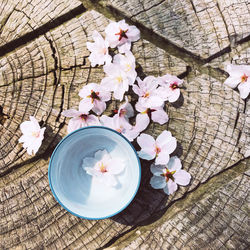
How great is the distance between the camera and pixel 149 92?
1.18 m

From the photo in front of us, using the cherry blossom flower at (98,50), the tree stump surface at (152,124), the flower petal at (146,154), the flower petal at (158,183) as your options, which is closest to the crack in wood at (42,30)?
the tree stump surface at (152,124)

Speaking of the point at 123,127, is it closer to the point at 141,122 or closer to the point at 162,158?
the point at 141,122

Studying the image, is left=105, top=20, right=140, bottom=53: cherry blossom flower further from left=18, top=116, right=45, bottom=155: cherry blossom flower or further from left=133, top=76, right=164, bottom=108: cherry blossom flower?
left=18, top=116, right=45, bottom=155: cherry blossom flower

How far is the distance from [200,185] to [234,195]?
0.13 meters

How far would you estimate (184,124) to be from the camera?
119 cm

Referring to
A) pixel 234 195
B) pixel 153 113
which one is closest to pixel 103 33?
pixel 153 113

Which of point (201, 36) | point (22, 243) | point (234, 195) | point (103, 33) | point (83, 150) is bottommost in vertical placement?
point (234, 195)

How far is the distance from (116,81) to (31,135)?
0.36 metres

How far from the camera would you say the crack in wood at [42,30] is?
1.20m

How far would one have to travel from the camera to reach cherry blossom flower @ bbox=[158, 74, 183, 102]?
1173 mm

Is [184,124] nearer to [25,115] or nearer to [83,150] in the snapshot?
[83,150]

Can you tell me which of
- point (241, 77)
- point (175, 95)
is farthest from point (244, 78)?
point (175, 95)

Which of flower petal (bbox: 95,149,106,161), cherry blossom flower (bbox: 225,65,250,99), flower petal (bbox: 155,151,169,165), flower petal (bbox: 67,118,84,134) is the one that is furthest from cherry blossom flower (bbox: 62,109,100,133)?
cherry blossom flower (bbox: 225,65,250,99)

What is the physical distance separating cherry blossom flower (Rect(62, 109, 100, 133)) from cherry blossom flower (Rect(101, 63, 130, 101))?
0.12m
